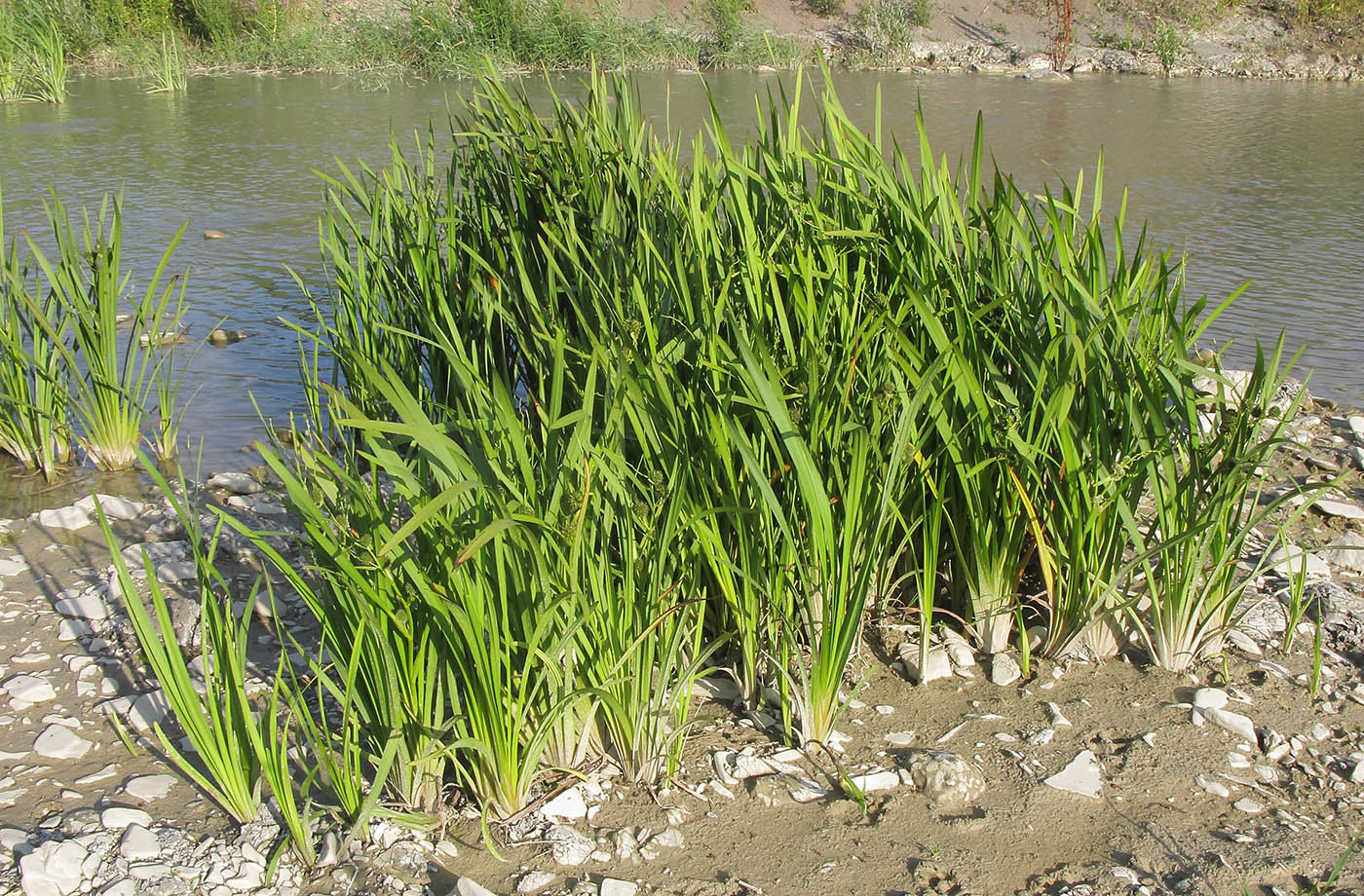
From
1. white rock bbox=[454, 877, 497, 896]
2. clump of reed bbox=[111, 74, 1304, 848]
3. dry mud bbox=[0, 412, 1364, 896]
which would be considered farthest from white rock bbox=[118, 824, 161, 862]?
white rock bbox=[454, 877, 497, 896]

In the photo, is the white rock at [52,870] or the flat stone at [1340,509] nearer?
the white rock at [52,870]

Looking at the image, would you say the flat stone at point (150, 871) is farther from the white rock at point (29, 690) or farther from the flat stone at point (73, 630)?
the flat stone at point (73, 630)

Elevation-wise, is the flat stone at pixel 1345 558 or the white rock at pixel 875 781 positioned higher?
the flat stone at pixel 1345 558

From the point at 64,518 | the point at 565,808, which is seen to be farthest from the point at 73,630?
the point at 565,808

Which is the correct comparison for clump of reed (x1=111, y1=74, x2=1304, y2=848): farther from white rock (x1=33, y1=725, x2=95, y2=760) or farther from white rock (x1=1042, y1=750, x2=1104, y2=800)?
white rock (x1=33, y1=725, x2=95, y2=760)

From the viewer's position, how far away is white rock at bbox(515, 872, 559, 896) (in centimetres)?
188

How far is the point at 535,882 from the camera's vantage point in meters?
1.89

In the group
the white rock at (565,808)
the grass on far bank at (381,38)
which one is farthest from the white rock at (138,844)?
the grass on far bank at (381,38)

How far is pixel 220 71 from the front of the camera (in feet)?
51.1

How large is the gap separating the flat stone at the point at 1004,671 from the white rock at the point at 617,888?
945 mm

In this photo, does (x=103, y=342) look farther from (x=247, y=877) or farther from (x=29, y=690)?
(x=247, y=877)

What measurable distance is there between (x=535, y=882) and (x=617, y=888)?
132mm

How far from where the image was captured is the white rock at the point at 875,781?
6.93 ft

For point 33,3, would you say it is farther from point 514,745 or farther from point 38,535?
point 514,745
